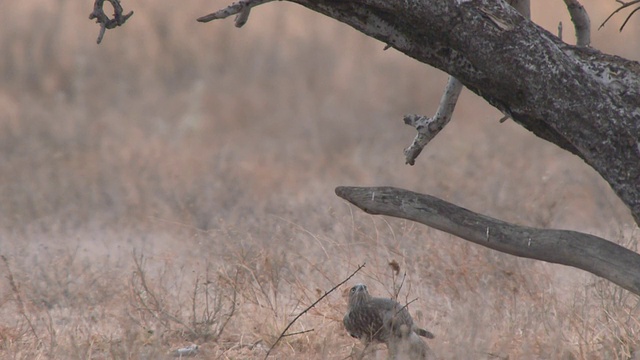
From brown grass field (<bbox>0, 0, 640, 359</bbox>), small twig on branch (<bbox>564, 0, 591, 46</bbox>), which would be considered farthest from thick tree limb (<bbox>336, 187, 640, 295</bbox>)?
small twig on branch (<bbox>564, 0, 591, 46</bbox>)

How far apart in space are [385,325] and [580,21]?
1522 mm

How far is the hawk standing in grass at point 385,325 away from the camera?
400 cm

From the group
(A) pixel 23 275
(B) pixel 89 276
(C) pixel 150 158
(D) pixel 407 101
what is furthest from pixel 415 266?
(D) pixel 407 101

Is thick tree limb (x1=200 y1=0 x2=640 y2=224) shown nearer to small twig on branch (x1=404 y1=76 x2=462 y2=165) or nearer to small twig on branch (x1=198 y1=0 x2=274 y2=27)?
small twig on branch (x1=198 y1=0 x2=274 y2=27)

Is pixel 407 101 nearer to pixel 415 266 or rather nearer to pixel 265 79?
pixel 265 79

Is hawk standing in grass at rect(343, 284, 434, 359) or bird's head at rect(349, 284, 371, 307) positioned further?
bird's head at rect(349, 284, 371, 307)

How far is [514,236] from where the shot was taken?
11.3 feet

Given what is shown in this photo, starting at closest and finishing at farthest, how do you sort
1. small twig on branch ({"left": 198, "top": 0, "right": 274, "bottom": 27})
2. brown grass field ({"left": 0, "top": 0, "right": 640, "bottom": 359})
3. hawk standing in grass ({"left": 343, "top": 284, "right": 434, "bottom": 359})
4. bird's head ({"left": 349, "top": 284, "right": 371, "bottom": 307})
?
small twig on branch ({"left": 198, "top": 0, "right": 274, "bottom": 27}), hawk standing in grass ({"left": 343, "top": 284, "right": 434, "bottom": 359}), bird's head ({"left": 349, "top": 284, "right": 371, "bottom": 307}), brown grass field ({"left": 0, "top": 0, "right": 640, "bottom": 359})

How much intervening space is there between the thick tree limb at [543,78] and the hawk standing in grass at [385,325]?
106cm

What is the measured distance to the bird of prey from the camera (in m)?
4.10

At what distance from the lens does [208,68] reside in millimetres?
13414

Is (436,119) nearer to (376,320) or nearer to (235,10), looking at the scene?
(376,320)

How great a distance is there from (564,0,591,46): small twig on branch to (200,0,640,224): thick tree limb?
64cm

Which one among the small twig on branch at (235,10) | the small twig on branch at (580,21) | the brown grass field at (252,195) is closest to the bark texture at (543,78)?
the small twig on branch at (235,10)
